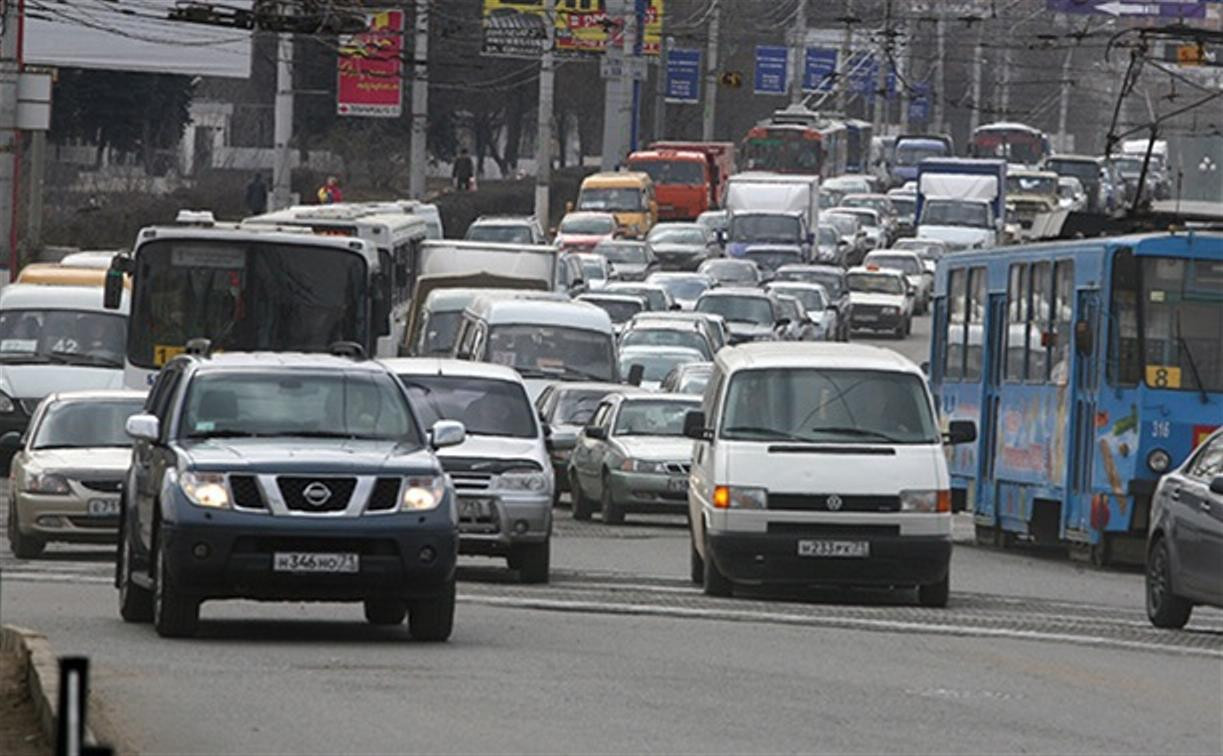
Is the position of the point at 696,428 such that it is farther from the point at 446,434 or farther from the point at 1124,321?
the point at 1124,321

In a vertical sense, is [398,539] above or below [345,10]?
below

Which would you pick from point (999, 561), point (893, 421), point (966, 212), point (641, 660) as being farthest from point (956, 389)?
point (966, 212)

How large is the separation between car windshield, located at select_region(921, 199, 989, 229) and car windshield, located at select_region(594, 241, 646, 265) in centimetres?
1501

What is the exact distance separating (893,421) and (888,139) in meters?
116

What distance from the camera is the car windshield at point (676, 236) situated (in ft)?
263

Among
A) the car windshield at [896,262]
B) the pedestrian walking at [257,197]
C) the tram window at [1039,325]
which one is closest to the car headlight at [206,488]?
the tram window at [1039,325]

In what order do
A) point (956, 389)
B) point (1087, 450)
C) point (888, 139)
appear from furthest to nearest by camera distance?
point (888, 139), point (956, 389), point (1087, 450)

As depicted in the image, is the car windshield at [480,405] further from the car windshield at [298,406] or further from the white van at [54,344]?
the white van at [54,344]

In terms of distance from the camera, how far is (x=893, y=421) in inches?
914

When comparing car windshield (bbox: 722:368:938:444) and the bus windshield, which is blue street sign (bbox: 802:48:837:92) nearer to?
the bus windshield

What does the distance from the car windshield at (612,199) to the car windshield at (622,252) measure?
9874 millimetres

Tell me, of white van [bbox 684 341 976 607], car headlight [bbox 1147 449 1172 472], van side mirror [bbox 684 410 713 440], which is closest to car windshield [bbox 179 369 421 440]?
white van [bbox 684 341 976 607]

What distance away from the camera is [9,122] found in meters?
48.9

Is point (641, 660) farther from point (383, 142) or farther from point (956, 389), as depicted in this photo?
point (383, 142)
